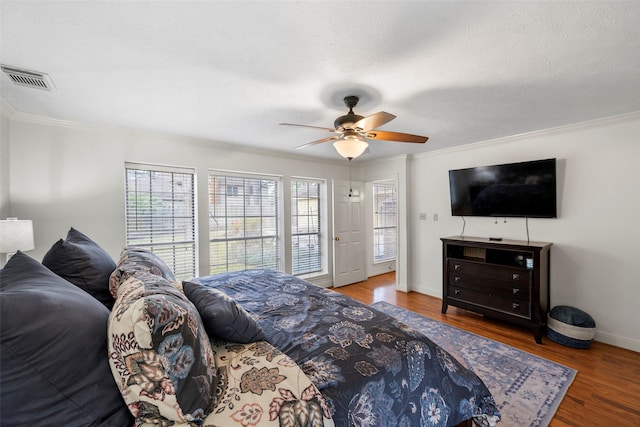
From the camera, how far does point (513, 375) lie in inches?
89.7

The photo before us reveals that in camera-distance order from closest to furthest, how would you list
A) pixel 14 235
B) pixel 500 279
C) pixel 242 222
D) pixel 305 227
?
1. pixel 14 235
2. pixel 500 279
3. pixel 242 222
4. pixel 305 227

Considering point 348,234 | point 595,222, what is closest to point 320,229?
point 348,234

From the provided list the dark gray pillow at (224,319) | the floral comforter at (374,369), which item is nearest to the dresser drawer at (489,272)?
the floral comforter at (374,369)

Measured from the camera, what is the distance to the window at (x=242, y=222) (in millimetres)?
3826

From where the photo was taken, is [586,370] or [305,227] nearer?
[586,370]

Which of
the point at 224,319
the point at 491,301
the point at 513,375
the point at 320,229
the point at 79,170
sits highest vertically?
the point at 79,170

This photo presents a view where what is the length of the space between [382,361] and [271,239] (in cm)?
332

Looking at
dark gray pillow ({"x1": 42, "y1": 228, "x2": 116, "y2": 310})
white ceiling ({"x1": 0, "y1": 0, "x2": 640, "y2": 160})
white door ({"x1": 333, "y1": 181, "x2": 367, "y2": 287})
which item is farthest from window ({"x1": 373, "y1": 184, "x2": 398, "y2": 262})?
dark gray pillow ({"x1": 42, "y1": 228, "x2": 116, "y2": 310})

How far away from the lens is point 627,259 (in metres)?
2.71

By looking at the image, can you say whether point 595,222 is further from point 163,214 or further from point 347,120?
point 163,214

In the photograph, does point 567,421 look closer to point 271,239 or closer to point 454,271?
point 454,271

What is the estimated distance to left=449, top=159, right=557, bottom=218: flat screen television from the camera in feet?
10.2

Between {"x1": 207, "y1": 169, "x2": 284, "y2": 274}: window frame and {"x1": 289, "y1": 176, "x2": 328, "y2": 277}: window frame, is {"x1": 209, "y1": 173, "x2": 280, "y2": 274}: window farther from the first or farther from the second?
{"x1": 289, "y1": 176, "x2": 328, "y2": 277}: window frame

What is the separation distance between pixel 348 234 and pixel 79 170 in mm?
3996
